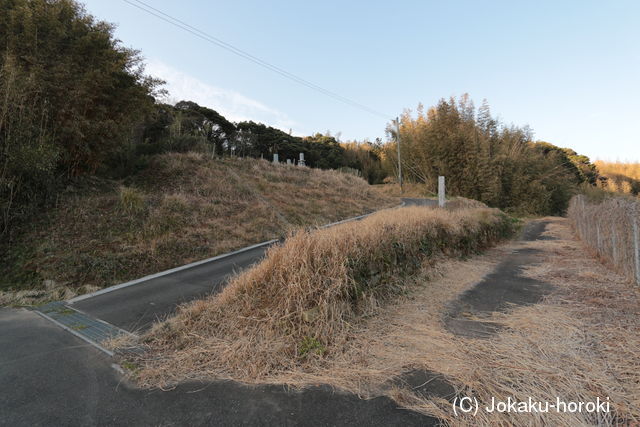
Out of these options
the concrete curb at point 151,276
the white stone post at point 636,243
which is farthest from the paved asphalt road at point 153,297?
the white stone post at point 636,243

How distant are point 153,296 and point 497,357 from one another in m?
4.22

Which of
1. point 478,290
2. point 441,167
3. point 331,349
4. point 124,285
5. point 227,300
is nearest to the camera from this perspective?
point 331,349

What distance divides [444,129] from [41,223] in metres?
15.3

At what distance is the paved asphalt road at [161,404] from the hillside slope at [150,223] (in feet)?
9.54

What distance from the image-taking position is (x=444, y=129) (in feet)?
47.0

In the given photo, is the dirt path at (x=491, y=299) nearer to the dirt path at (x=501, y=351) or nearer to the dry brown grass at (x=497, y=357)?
the dirt path at (x=501, y=351)

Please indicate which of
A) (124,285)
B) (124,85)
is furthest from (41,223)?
(124,85)

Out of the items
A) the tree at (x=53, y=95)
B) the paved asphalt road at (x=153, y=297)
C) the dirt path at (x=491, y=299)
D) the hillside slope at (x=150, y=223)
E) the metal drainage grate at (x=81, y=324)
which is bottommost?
the metal drainage grate at (x=81, y=324)

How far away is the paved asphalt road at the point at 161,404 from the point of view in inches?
65.2

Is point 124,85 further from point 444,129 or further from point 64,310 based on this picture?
point 444,129

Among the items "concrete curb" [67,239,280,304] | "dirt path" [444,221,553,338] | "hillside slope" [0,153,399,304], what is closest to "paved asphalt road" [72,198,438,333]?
"concrete curb" [67,239,280,304]

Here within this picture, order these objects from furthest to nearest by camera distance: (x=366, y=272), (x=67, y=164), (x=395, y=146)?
(x=395, y=146)
(x=67, y=164)
(x=366, y=272)

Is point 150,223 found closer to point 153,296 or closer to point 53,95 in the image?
point 153,296

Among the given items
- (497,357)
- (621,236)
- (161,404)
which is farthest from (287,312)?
(621,236)
